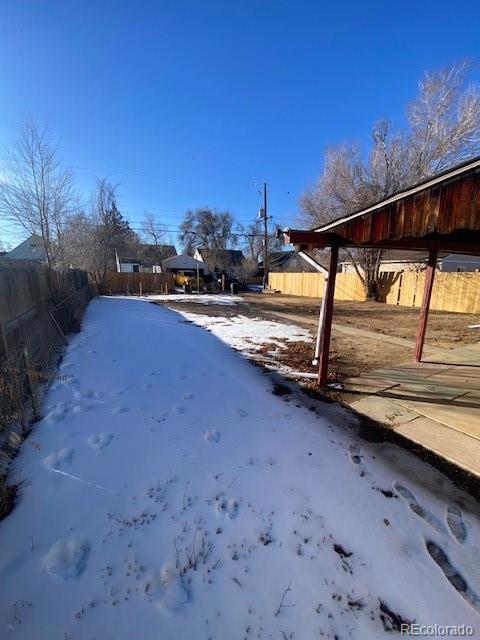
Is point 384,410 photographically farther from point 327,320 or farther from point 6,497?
point 6,497

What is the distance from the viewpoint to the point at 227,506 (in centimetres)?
216

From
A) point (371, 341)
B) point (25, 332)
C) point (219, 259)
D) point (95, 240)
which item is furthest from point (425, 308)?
point (219, 259)

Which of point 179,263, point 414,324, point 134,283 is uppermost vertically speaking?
point 179,263

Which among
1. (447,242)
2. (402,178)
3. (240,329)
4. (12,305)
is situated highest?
(402,178)

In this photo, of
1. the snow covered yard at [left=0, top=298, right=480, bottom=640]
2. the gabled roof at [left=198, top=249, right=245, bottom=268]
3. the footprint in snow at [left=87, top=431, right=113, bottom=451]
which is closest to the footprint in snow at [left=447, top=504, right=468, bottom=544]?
the snow covered yard at [left=0, top=298, right=480, bottom=640]

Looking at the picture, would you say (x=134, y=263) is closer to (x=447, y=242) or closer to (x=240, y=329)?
(x=240, y=329)

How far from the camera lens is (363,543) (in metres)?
1.90

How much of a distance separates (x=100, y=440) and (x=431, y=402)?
413cm

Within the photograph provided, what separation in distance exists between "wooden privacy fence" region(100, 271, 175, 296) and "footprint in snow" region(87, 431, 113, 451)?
75.2 ft

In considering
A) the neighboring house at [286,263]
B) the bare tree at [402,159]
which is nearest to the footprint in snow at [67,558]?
the bare tree at [402,159]

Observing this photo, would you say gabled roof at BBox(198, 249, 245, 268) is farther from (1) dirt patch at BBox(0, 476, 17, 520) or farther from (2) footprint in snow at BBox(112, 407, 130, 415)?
(1) dirt patch at BBox(0, 476, 17, 520)

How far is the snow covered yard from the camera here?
4.91ft

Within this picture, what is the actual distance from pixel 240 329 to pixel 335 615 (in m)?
7.70

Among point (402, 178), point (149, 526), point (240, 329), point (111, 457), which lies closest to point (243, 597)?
point (149, 526)
